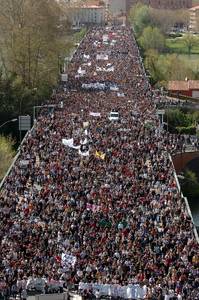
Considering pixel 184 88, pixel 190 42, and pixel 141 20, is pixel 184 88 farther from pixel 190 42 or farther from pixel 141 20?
pixel 141 20

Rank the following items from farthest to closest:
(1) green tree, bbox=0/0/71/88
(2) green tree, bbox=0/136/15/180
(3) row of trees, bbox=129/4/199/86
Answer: (3) row of trees, bbox=129/4/199/86
(1) green tree, bbox=0/0/71/88
(2) green tree, bbox=0/136/15/180

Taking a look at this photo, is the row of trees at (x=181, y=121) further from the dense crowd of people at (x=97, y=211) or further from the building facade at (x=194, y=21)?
the building facade at (x=194, y=21)

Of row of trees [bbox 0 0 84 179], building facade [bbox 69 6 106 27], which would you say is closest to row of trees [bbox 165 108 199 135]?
row of trees [bbox 0 0 84 179]

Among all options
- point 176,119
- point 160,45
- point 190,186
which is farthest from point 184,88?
point 160,45

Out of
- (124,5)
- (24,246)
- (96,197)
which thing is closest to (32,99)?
(96,197)

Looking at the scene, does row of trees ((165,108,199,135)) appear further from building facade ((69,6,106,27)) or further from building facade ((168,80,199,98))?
building facade ((69,6,106,27))
